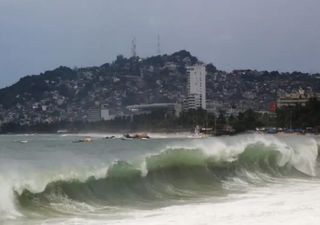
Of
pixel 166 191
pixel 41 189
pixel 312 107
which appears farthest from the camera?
pixel 312 107

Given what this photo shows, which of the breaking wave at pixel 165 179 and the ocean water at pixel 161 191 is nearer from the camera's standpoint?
the ocean water at pixel 161 191

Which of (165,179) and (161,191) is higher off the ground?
(165,179)

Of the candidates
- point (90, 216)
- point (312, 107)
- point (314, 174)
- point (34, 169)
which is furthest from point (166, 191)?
point (312, 107)

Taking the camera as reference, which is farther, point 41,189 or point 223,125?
point 223,125

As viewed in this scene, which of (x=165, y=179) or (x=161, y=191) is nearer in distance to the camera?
(x=161, y=191)

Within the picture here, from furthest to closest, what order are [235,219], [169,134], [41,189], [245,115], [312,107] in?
[169,134], [245,115], [312,107], [41,189], [235,219]

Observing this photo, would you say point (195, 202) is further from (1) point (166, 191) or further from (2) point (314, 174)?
(2) point (314, 174)
